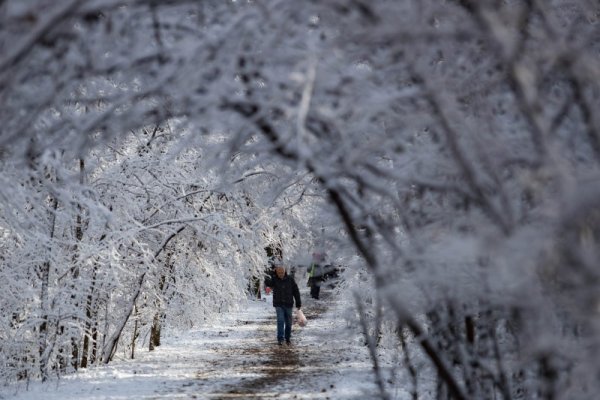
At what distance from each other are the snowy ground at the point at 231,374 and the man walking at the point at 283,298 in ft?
1.15

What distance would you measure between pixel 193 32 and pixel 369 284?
25.2ft

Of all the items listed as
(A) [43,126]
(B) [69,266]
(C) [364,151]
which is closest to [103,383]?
(B) [69,266]

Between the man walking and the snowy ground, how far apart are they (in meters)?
0.35

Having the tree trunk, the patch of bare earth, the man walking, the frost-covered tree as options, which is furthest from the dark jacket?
the frost-covered tree

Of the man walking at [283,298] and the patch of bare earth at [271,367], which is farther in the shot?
the man walking at [283,298]

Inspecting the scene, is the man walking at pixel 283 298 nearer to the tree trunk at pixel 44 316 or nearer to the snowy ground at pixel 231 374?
the snowy ground at pixel 231 374

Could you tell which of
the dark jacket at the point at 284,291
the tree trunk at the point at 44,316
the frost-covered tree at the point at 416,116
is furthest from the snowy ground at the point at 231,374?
the frost-covered tree at the point at 416,116

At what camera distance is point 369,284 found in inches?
397

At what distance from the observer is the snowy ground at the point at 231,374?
8039 mm

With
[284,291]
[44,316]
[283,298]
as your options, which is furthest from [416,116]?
[284,291]

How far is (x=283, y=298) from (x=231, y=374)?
356 cm

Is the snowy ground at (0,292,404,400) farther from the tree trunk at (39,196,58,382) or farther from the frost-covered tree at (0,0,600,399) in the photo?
the frost-covered tree at (0,0,600,399)

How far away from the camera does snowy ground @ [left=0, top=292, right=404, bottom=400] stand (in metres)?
8.04

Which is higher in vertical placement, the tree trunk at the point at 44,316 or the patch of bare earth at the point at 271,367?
the tree trunk at the point at 44,316
